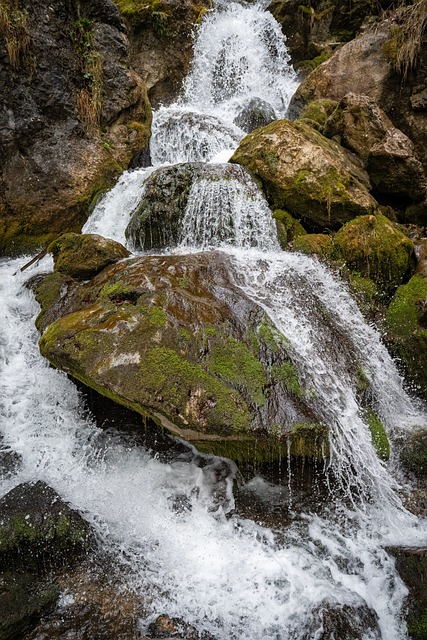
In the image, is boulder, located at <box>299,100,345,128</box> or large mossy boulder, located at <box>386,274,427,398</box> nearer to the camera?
large mossy boulder, located at <box>386,274,427,398</box>

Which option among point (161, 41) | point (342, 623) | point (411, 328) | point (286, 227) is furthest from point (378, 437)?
point (161, 41)

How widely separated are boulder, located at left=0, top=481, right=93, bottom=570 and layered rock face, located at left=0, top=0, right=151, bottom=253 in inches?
205

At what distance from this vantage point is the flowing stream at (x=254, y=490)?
309cm

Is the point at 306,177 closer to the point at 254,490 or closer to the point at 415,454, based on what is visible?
the point at 415,454

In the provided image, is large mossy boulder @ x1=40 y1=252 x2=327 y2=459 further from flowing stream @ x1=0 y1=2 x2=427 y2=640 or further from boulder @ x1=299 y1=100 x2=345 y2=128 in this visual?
boulder @ x1=299 y1=100 x2=345 y2=128

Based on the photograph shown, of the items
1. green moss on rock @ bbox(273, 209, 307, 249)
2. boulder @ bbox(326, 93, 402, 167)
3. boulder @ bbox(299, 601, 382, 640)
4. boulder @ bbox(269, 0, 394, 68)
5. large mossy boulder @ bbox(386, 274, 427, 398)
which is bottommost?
boulder @ bbox(299, 601, 382, 640)

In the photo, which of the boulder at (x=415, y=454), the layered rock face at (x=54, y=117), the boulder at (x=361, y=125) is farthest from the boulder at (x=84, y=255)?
the boulder at (x=361, y=125)

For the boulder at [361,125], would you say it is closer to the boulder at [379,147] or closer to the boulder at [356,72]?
the boulder at [379,147]

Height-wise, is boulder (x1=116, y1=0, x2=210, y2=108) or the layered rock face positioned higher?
boulder (x1=116, y1=0, x2=210, y2=108)

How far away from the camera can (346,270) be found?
5.91 m

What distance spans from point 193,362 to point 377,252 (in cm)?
357

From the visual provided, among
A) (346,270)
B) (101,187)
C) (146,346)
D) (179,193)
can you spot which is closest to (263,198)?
(179,193)

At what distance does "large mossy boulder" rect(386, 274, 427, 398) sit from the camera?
4957 mm

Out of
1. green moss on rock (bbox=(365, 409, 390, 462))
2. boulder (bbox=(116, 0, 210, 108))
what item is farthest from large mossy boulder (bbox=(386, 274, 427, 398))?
boulder (bbox=(116, 0, 210, 108))
